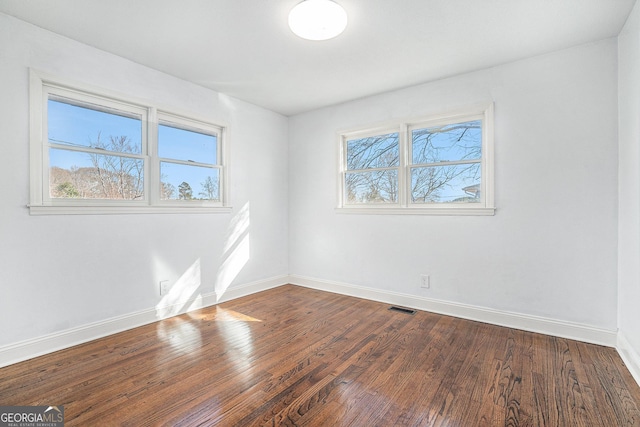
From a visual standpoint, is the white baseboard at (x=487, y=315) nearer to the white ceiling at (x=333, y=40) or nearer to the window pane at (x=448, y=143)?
the window pane at (x=448, y=143)

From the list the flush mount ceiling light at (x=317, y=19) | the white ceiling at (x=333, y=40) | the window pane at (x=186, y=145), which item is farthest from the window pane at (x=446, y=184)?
the window pane at (x=186, y=145)

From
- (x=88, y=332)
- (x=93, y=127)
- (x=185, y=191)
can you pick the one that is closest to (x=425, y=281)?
(x=185, y=191)

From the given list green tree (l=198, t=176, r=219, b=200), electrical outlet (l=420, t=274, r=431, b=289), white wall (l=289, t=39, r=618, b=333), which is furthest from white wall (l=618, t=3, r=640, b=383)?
green tree (l=198, t=176, r=219, b=200)

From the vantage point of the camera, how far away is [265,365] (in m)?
2.24

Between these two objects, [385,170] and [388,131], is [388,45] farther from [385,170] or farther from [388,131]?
[385,170]

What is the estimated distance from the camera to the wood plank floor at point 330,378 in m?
1.70

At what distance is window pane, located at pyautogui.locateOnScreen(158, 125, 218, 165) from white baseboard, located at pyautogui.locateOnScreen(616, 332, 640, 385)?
4232 millimetres

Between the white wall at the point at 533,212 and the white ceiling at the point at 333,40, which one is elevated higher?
the white ceiling at the point at 333,40

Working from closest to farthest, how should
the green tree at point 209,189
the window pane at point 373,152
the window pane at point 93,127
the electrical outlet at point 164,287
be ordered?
the window pane at point 93,127 < the electrical outlet at point 164,287 < the green tree at point 209,189 < the window pane at point 373,152

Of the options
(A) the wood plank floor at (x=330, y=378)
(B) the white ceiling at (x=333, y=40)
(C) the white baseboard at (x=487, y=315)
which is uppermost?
(B) the white ceiling at (x=333, y=40)

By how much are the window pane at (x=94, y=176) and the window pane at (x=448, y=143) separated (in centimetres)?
307

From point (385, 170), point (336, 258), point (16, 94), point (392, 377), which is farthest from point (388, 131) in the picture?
point (16, 94)

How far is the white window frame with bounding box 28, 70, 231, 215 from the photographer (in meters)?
2.41

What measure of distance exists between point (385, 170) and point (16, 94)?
11.6 ft
